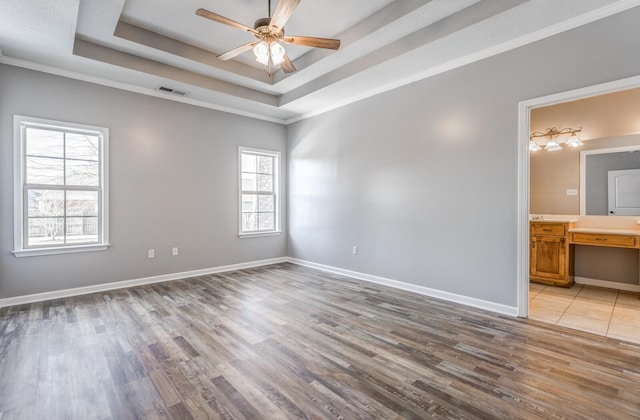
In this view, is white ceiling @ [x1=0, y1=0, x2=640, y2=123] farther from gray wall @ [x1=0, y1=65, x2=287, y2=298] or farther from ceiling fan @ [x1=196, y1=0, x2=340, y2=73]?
ceiling fan @ [x1=196, y1=0, x2=340, y2=73]

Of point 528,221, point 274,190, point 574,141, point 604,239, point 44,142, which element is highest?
point 574,141

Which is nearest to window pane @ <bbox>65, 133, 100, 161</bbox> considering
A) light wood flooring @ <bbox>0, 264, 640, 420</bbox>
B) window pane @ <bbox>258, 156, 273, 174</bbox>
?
light wood flooring @ <bbox>0, 264, 640, 420</bbox>

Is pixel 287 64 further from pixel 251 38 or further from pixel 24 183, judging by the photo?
pixel 24 183

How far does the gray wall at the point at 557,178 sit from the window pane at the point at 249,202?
191 inches

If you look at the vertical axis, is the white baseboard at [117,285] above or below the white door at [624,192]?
below

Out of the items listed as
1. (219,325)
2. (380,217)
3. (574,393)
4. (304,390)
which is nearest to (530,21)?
(380,217)

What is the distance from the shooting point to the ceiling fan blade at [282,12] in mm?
2328

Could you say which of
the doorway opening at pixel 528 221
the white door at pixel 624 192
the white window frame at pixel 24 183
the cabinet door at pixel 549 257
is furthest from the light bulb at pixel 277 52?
the white door at pixel 624 192

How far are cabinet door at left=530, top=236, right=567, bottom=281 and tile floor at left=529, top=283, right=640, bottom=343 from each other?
21 cm

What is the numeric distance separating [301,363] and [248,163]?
4.25 m

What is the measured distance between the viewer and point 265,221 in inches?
241

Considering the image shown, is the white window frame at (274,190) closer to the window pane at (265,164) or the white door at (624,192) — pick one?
the window pane at (265,164)

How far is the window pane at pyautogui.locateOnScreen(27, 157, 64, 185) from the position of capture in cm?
380

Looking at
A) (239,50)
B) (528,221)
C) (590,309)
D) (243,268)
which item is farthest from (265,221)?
(590,309)
